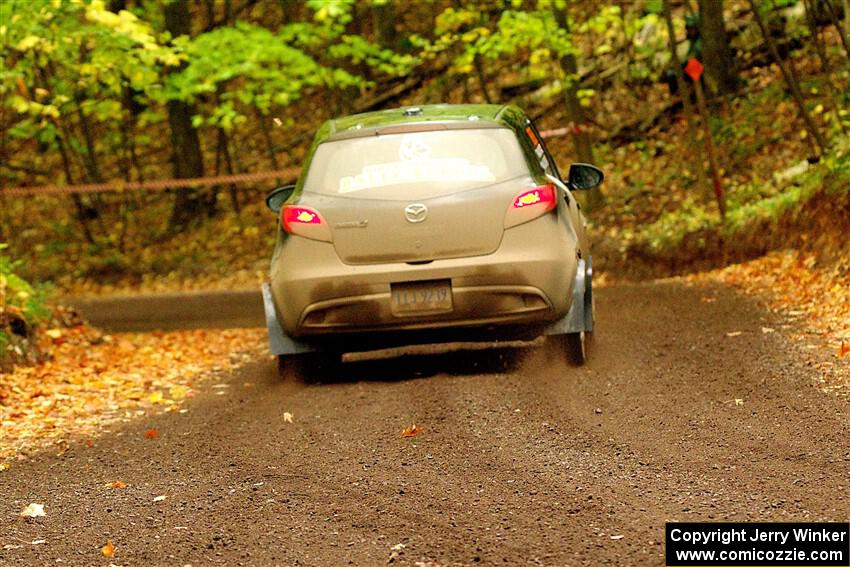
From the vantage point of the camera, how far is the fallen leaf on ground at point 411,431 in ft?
23.7

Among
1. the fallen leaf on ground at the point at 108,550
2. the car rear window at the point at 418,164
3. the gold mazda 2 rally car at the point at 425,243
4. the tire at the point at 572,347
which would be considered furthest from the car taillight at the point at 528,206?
the fallen leaf on ground at the point at 108,550

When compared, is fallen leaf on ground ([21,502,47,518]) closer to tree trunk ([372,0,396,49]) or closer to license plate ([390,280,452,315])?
license plate ([390,280,452,315])

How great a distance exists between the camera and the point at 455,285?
28.8ft

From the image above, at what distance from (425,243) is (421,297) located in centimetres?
38

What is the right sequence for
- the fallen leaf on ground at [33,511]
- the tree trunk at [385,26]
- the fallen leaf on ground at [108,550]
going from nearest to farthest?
1. the fallen leaf on ground at [108,550]
2. the fallen leaf on ground at [33,511]
3. the tree trunk at [385,26]

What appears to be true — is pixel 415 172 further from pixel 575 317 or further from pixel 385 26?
pixel 385 26

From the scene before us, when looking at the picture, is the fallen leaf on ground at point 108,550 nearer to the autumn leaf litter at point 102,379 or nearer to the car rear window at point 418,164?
the autumn leaf litter at point 102,379

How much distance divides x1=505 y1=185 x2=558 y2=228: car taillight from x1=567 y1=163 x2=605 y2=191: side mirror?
1234 millimetres

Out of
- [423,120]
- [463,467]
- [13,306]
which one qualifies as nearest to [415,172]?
[423,120]

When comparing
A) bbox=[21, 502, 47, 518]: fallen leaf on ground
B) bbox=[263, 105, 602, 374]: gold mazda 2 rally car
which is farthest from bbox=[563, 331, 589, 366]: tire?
bbox=[21, 502, 47, 518]: fallen leaf on ground

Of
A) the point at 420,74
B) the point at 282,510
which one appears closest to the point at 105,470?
the point at 282,510

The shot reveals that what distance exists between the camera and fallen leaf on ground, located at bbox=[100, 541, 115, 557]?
202 inches

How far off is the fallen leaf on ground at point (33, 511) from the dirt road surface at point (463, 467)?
0.17 ft

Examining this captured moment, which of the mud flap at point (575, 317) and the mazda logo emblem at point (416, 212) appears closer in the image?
the mazda logo emblem at point (416, 212)
